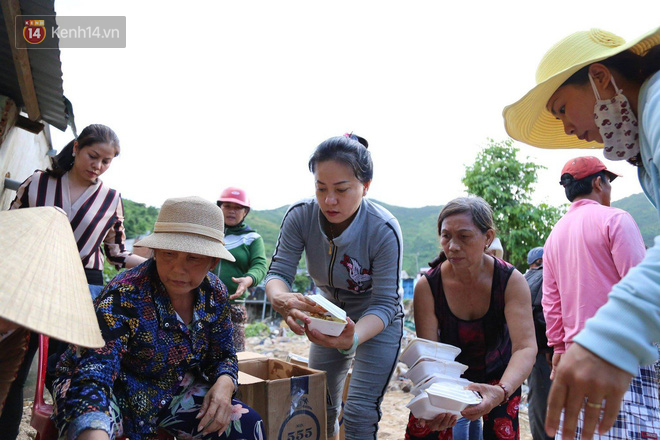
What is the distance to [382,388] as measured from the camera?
244 cm

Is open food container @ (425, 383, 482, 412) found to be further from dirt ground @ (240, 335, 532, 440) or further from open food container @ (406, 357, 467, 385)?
dirt ground @ (240, 335, 532, 440)

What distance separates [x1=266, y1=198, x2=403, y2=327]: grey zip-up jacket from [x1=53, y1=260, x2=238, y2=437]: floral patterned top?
1.90 feet

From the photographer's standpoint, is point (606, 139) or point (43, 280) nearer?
point (43, 280)

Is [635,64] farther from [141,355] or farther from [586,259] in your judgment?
[141,355]

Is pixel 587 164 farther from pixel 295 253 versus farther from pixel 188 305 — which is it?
pixel 188 305

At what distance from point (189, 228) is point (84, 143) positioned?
4.95 feet

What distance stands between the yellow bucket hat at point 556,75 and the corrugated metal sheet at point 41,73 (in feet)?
9.42

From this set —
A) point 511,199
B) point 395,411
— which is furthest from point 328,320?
point 511,199

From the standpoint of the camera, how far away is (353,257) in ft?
8.31

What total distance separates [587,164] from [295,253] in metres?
1.96

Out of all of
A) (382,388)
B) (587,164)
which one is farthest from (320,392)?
(587,164)

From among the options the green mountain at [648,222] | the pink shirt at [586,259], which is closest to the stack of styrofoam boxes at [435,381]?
the pink shirt at [586,259]

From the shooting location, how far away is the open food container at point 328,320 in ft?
6.79

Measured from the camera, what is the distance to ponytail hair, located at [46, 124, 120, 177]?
9.86ft
